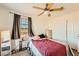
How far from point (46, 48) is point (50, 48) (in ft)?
0.17

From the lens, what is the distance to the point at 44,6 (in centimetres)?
152

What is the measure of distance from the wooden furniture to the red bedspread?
36 centimetres

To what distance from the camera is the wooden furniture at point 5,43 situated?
1.50 metres

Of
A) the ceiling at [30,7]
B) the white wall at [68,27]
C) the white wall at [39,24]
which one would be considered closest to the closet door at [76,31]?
the white wall at [68,27]

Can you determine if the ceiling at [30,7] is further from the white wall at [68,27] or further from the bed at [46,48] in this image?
the bed at [46,48]

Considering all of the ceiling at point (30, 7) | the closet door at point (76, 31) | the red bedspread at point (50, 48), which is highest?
the ceiling at point (30, 7)

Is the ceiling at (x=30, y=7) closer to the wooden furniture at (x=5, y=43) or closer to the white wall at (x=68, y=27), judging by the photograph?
the white wall at (x=68, y=27)

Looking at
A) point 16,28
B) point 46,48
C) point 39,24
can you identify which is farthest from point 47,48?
point 16,28

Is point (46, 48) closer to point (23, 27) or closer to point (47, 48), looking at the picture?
point (47, 48)

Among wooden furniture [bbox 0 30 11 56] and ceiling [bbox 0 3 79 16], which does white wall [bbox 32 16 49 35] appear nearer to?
ceiling [bbox 0 3 79 16]

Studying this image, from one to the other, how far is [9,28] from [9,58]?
417 mm

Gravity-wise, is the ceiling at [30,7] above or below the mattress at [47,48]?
above

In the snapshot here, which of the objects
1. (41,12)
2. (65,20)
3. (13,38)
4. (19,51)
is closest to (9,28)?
(13,38)

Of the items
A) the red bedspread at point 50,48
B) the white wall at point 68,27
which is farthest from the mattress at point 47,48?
the white wall at point 68,27
